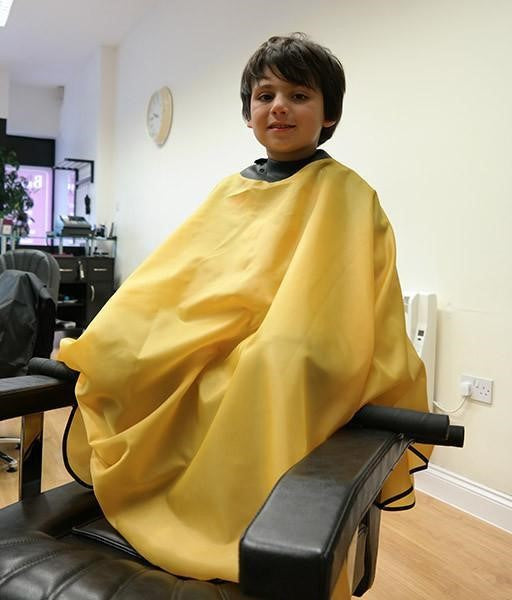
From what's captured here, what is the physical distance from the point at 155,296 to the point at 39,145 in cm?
781

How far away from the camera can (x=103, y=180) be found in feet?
19.1

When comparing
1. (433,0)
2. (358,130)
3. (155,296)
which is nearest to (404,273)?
(358,130)

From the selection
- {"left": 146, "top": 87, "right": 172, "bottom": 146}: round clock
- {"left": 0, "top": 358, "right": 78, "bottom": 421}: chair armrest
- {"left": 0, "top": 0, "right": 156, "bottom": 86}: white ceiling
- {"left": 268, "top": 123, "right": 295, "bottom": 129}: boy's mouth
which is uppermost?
{"left": 0, "top": 0, "right": 156, "bottom": 86}: white ceiling

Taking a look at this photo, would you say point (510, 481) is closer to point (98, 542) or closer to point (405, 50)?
point (98, 542)

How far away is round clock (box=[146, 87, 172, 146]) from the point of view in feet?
14.8

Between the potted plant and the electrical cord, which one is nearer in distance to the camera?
the electrical cord

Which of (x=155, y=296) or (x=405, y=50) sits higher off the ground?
(x=405, y=50)

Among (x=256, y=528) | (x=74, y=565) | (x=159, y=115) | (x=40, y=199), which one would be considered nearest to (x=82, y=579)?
(x=74, y=565)

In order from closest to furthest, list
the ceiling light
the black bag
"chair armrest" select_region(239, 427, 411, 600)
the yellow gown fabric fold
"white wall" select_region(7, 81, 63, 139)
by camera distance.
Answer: "chair armrest" select_region(239, 427, 411, 600) < the yellow gown fabric fold < the black bag < the ceiling light < "white wall" select_region(7, 81, 63, 139)

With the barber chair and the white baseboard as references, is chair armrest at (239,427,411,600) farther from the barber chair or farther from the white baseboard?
the white baseboard

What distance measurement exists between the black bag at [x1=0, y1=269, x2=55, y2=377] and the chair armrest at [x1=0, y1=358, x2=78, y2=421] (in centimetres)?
94

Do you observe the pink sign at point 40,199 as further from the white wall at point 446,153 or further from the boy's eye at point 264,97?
the boy's eye at point 264,97

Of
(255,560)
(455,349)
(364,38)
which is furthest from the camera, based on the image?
(364,38)

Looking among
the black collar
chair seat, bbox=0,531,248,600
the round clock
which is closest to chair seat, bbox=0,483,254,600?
chair seat, bbox=0,531,248,600
